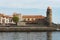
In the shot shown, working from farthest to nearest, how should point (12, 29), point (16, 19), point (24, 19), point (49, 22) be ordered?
1. point (24, 19)
2. point (16, 19)
3. point (49, 22)
4. point (12, 29)

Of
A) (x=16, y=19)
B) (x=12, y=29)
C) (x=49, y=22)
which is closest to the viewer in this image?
(x=12, y=29)

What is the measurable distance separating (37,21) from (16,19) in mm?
4322

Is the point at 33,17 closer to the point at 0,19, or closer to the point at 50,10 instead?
the point at 0,19

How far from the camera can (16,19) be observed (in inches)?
2388

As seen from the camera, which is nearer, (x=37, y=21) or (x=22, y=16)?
(x=37, y=21)

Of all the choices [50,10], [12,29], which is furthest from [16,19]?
[12,29]

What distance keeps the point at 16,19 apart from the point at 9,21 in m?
3.18

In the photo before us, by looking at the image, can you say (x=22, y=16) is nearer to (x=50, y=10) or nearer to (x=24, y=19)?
(x=24, y=19)

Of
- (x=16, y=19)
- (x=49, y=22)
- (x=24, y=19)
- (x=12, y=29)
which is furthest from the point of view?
(x=24, y=19)

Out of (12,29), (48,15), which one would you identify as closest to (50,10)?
(48,15)

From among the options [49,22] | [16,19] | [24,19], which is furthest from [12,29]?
[24,19]

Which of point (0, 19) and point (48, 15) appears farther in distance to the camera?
point (0, 19)

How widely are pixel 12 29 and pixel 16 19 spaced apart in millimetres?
13351

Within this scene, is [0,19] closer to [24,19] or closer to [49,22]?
[24,19]
